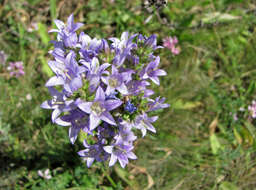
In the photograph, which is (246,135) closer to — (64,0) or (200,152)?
(200,152)

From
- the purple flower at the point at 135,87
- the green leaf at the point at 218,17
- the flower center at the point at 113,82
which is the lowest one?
the purple flower at the point at 135,87

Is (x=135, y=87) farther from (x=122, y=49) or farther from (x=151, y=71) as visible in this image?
(x=122, y=49)

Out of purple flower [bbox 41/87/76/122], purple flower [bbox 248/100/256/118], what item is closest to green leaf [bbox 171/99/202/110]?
purple flower [bbox 248/100/256/118]

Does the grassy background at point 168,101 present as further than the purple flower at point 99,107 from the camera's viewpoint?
Yes

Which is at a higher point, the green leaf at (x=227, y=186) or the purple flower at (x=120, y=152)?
the purple flower at (x=120, y=152)

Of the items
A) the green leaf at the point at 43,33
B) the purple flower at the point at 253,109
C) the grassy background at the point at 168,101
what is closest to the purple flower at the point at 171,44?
the grassy background at the point at 168,101

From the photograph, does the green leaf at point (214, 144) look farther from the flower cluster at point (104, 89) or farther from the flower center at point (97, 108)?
the flower center at point (97, 108)

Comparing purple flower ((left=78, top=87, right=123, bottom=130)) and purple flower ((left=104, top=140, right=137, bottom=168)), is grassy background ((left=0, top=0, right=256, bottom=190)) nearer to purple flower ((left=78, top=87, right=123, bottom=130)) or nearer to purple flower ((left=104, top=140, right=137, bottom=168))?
purple flower ((left=104, top=140, right=137, bottom=168))
